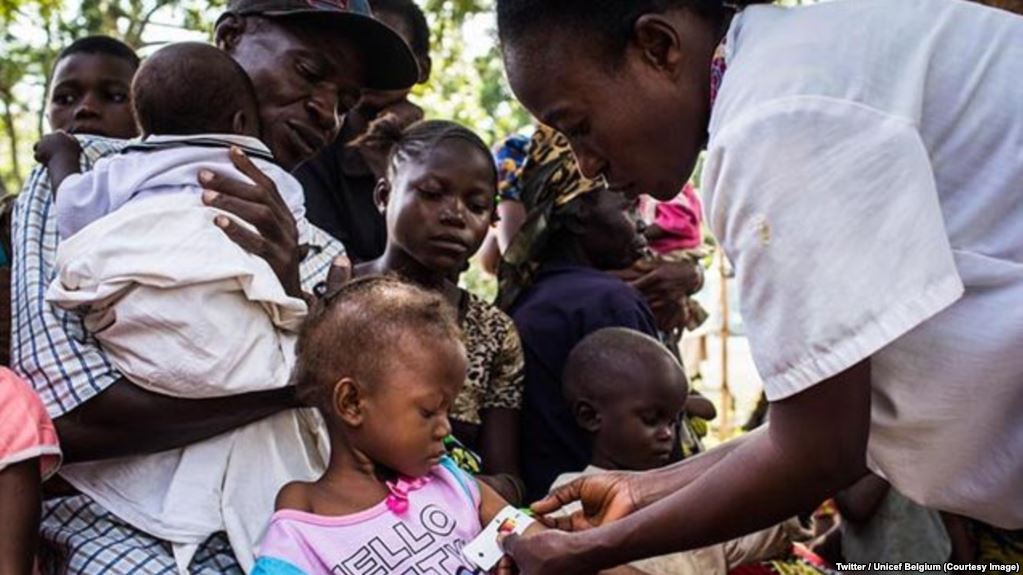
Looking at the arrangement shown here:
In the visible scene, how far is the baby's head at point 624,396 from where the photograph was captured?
Answer: 3.80 metres

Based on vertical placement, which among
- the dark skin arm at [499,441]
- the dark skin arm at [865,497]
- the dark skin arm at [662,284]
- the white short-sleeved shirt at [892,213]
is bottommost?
the dark skin arm at [865,497]

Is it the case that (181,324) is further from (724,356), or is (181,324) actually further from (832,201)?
(724,356)

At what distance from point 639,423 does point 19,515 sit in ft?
6.64

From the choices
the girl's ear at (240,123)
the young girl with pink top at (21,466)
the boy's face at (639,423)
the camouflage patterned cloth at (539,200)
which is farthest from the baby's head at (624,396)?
the young girl with pink top at (21,466)

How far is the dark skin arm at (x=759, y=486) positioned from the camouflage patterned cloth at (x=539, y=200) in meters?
2.15

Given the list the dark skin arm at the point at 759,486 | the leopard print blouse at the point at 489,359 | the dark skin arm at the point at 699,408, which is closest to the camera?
the dark skin arm at the point at 759,486

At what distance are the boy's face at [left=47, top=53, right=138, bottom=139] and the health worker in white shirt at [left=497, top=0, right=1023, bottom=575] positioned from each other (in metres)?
2.38

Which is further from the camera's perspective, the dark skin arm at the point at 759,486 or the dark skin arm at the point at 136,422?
the dark skin arm at the point at 136,422

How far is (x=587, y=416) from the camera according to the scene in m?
3.86

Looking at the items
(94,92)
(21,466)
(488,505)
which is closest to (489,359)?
(488,505)

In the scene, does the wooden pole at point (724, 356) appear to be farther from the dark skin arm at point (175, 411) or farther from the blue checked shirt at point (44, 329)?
the blue checked shirt at point (44, 329)

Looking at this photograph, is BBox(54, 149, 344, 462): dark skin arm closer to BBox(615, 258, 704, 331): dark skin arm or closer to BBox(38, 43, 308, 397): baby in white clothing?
BBox(38, 43, 308, 397): baby in white clothing

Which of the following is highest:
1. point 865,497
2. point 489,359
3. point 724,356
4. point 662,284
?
point 489,359

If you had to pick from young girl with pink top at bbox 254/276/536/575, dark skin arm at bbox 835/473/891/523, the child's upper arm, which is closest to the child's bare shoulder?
young girl with pink top at bbox 254/276/536/575
